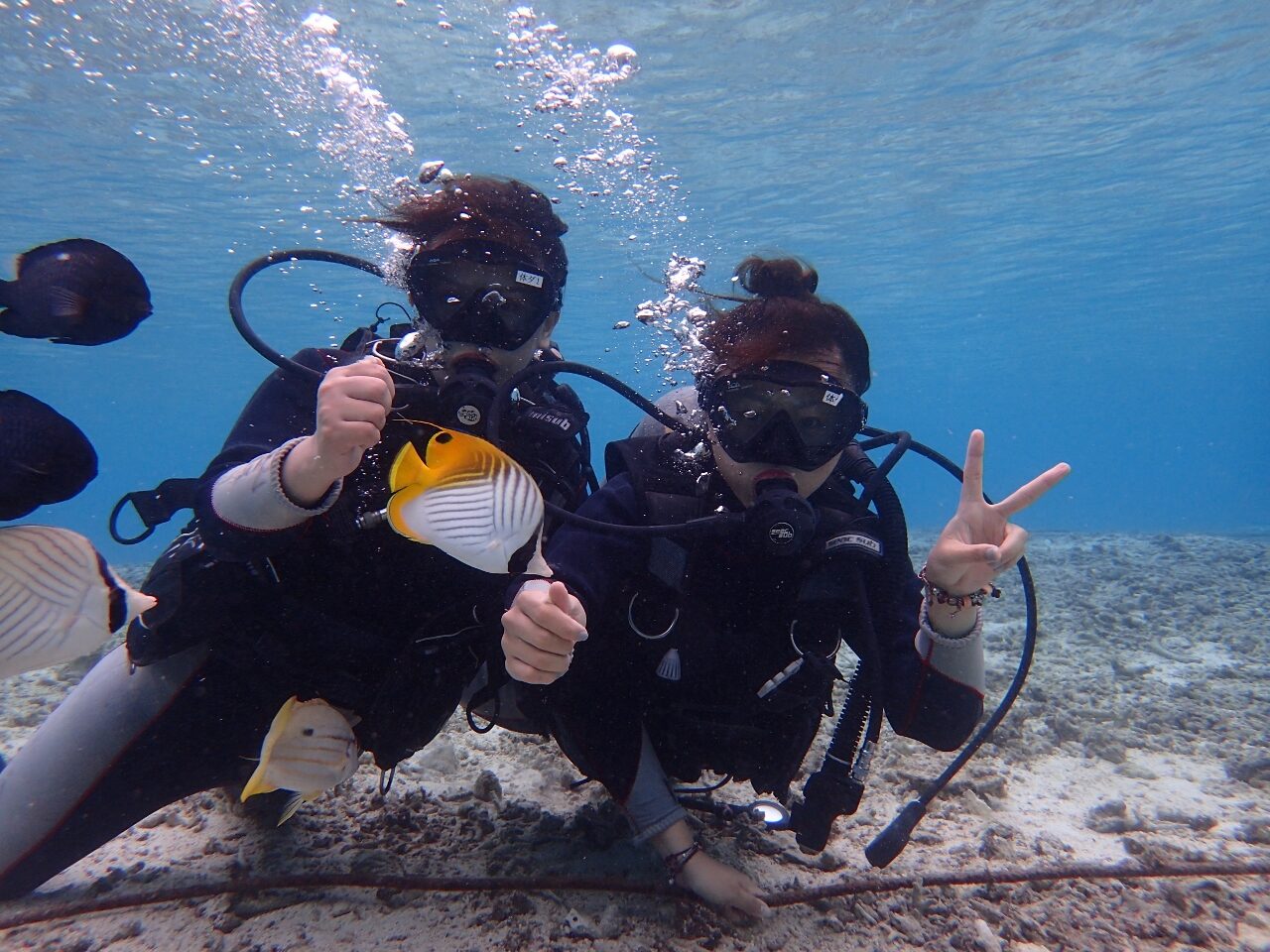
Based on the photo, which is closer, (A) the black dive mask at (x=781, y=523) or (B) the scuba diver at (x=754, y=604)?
(A) the black dive mask at (x=781, y=523)

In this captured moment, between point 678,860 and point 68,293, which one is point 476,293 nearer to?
point 68,293

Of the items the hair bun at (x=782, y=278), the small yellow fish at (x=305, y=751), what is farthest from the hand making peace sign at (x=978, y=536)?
the small yellow fish at (x=305, y=751)

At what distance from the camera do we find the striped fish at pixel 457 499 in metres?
1.24

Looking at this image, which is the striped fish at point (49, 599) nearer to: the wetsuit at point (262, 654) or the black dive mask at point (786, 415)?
the wetsuit at point (262, 654)

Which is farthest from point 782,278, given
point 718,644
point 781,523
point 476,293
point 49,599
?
point 49,599

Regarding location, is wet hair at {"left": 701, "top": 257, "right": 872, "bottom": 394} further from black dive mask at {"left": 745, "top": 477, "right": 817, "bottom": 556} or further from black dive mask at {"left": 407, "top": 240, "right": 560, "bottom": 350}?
black dive mask at {"left": 407, "top": 240, "right": 560, "bottom": 350}

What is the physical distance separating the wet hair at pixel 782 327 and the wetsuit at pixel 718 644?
521 mm

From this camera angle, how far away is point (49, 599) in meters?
1.23

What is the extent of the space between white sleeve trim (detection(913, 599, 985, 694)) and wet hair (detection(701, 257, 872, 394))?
109cm

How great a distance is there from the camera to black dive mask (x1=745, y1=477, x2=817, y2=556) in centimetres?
260

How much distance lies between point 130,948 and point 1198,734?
6.74 m

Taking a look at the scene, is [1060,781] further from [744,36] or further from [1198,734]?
[744,36]

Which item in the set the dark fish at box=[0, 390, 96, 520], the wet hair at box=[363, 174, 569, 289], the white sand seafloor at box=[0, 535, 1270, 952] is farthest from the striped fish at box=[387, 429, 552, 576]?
the wet hair at box=[363, 174, 569, 289]

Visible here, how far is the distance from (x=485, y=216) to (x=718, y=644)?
2.28m
